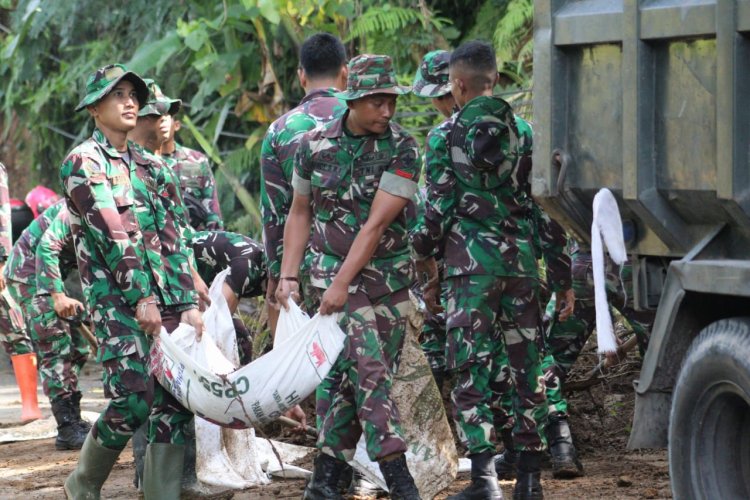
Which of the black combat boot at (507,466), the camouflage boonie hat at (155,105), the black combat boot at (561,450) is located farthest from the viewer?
the camouflage boonie hat at (155,105)

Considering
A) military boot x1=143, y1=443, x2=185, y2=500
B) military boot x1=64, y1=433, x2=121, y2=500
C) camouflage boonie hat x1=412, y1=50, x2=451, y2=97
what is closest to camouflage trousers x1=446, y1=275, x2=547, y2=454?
military boot x1=143, y1=443, x2=185, y2=500

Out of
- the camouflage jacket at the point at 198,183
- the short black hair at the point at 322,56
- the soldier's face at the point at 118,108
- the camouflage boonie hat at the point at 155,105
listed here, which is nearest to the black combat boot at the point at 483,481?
the short black hair at the point at 322,56

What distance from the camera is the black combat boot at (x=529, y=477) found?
5.72 m

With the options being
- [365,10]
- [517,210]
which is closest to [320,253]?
[517,210]

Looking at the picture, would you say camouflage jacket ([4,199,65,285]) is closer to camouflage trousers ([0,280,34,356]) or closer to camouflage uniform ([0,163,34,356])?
camouflage uniform ([0,163,34,356])

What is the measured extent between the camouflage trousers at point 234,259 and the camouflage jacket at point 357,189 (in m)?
1.36

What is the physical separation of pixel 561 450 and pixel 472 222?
1.49 meters

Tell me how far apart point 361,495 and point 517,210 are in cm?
162

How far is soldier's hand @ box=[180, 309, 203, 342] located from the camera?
5.75 meters

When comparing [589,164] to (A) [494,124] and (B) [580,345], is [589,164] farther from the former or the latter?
(B) [580,345]

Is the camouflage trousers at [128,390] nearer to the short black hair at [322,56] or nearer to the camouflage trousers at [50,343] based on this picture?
the short black hair at [322,56]

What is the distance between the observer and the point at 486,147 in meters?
5.59

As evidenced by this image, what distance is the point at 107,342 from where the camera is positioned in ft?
18.8

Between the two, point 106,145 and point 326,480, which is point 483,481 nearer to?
point 326,480
